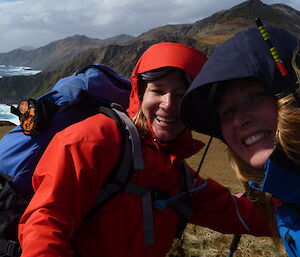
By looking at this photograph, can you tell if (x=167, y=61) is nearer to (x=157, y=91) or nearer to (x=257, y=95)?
(x=157, y=91)

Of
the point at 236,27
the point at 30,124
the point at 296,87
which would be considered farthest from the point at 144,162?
the point at 236,27

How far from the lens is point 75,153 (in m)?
2.40

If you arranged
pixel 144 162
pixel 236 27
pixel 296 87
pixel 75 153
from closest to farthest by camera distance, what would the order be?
pixel 296 87 < pixel 75 153 < pixel 144 162 < pixel 236 27

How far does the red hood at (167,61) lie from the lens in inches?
121

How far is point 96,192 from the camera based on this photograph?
2.53m

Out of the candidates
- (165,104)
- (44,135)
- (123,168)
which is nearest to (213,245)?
(165,104)

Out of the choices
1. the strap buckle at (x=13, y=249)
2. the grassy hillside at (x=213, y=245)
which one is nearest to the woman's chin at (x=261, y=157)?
the strap buckle at (x=13, y=249)

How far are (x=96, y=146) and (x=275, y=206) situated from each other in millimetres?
1763

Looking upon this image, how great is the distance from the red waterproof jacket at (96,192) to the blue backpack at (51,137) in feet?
0.26

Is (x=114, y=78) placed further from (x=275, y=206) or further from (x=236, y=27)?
(x=236, y=27)

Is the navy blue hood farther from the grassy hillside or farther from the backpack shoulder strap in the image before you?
the grassy hillside

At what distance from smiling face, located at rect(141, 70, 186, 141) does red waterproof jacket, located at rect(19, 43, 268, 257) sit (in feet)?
0.43

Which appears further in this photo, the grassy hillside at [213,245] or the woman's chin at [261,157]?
the grassy hillside at [213,245]

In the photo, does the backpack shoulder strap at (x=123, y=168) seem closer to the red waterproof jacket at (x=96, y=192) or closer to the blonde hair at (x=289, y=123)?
the red waterproof jacket at (x=96, y=192)
